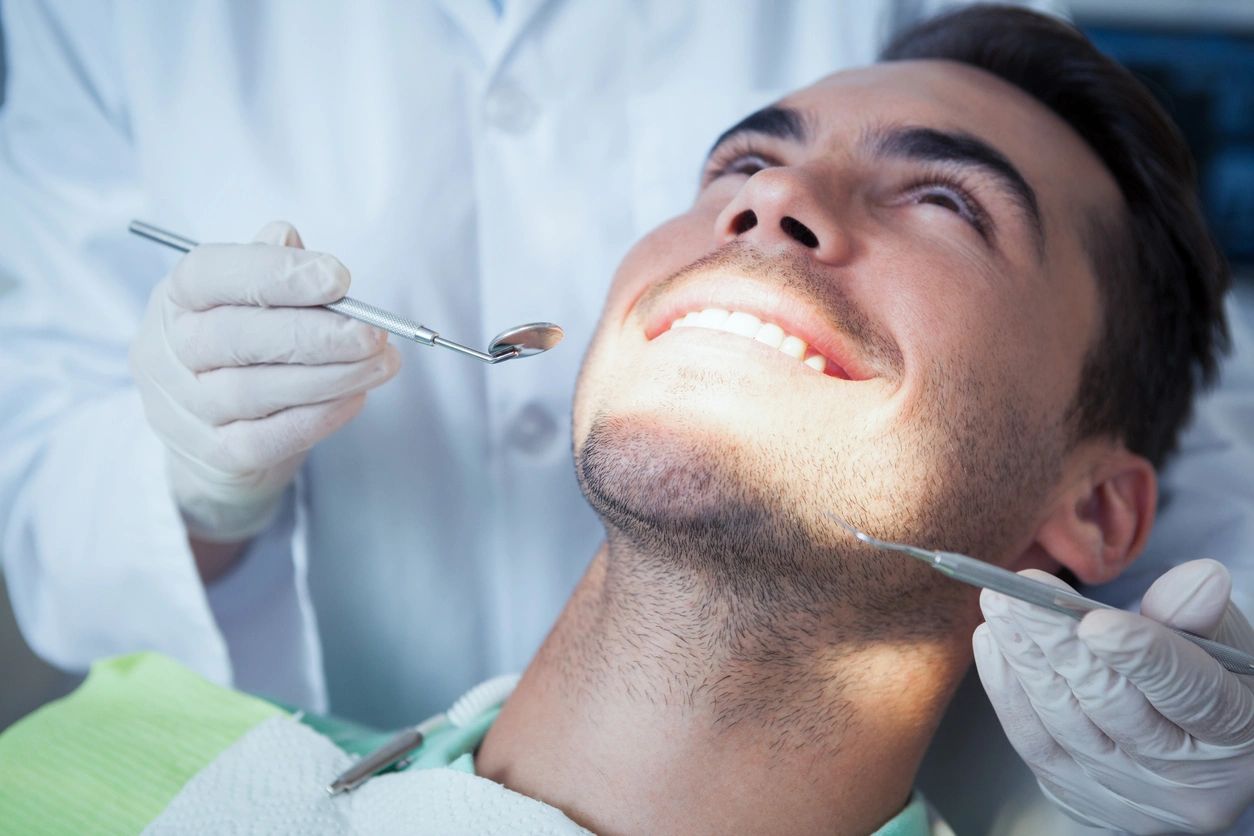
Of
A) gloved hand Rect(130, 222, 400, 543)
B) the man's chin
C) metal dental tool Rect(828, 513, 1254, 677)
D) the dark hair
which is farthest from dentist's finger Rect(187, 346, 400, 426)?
the dark hair

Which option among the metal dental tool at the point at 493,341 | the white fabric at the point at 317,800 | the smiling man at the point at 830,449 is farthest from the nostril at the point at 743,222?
the white fabric at the point at 317,800

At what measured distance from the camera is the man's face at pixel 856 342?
0.89 meters

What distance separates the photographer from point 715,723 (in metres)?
0.97

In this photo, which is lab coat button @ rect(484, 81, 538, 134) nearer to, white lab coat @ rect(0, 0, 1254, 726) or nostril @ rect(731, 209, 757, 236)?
white lab coat @ rect(0, 0, 1254, 726)

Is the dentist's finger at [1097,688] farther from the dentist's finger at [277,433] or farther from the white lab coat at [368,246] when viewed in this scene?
the dentist's finger at [277,433]

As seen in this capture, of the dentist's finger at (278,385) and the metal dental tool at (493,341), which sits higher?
the metal dental tool at (493,341)

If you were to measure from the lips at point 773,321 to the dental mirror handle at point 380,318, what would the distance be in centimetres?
22

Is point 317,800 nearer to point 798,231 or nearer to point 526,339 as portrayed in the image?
point 526,339

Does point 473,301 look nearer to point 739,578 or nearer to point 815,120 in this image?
point 815,120

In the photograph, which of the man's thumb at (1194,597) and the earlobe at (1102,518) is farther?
the earlobe at (1102,518)

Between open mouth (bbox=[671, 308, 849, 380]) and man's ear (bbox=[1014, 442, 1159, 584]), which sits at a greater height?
open mouth (bbox=[671, 308, 849, 380])

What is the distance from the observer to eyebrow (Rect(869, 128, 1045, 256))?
41.7 inches

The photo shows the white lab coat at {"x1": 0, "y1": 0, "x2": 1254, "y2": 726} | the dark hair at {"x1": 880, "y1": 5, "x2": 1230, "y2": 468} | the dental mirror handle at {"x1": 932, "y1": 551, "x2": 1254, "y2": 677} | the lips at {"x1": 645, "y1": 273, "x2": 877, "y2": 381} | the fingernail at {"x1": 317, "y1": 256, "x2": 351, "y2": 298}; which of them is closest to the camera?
the dental mirror handle at {"x1": 932, "y1": 551, "x2": 1254, "y2": 677}

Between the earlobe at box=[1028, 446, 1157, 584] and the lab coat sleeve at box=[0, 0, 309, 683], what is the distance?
1.06 metres
